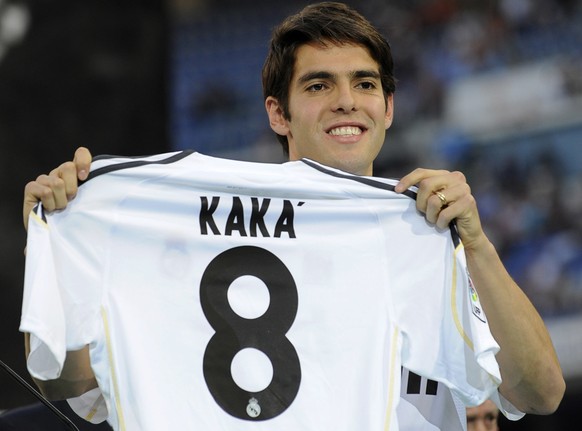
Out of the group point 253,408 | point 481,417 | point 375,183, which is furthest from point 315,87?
point 481,417

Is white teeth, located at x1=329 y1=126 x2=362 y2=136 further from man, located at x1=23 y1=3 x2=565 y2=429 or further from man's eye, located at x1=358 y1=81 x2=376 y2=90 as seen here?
man's eye, located at x1=358 y1=81 x2=376 y2=90

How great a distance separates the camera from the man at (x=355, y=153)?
2.19m

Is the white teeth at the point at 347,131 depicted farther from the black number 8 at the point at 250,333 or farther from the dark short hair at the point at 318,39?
the black number 8 at the point at 250,333

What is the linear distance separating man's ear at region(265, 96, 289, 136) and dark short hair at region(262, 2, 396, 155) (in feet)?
0.06

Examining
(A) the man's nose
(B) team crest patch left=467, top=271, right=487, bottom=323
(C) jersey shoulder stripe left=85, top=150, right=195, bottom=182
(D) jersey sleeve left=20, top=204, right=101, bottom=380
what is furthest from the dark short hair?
(D) jersey sleeve left=20, top=204, right=101, bottom=380

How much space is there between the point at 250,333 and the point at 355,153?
0.59 meters

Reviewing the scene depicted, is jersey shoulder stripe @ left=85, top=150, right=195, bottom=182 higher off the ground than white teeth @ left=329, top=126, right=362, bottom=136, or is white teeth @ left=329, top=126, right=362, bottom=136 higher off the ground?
white teeth @ left=329, top=126, right=362, bottom=136

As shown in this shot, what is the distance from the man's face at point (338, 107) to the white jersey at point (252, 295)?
0.30 metres

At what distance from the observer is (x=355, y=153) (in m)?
2.54

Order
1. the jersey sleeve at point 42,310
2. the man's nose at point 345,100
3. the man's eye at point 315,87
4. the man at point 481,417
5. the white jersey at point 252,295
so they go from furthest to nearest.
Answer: the man at point 481,417
the man's eye at point 315,87
the man's nose at point 345,100
the white jersey at point 252,295
the jersey sleeve at point 42,310

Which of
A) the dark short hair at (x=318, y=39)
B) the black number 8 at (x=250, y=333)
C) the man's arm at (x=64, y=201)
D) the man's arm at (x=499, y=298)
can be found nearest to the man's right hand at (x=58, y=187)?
the man's arm at (x=64, y=201)

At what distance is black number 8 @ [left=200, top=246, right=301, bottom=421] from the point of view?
211 cm

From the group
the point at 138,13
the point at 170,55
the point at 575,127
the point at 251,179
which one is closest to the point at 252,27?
the point at 170,55

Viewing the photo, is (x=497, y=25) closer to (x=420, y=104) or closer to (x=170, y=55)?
(x=420, y=104)
